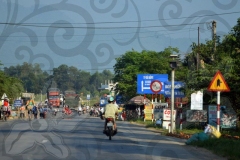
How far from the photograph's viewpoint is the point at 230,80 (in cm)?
2862

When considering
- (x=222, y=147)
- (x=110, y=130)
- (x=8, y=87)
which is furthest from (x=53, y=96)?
(x=222, y=147)

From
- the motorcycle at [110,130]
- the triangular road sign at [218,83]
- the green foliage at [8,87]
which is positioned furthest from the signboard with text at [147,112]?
the triangular road sign at [218,83]

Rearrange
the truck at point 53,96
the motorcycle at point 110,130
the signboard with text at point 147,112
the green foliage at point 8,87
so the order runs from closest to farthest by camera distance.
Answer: the motorcycle at point 110,130 < the signboard with text at point 147,112 < the green foliage at point 8,87 < the truck at point 53,96

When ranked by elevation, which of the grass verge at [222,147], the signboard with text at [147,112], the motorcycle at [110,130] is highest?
the signboard with text at [147,112]

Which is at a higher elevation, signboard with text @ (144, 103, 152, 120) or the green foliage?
the green foliage

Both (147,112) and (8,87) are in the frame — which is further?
(8,87)

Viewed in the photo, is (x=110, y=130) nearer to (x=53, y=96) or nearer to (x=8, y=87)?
(x=8, y=87)

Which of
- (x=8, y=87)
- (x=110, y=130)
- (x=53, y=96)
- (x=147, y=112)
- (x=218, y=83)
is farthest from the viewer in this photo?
(x=53, y=96)

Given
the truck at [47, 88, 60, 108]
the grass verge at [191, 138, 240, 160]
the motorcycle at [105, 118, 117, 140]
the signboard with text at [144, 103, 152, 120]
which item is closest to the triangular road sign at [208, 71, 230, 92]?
the grass verge at [191, 138, 240, 160]

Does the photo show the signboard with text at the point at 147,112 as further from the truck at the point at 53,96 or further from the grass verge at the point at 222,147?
the truck at the point at 53,96

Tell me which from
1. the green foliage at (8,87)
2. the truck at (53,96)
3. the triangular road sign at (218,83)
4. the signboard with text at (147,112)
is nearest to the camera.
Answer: the triangular road sign at (218,83)

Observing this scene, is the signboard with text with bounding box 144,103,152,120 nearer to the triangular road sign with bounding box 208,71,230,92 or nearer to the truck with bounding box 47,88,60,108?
the triangular road sign with bounding box 208,71,230,92

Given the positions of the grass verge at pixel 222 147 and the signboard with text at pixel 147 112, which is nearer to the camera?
the grass verge at pixel 222 147

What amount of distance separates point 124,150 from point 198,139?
4810 mm
